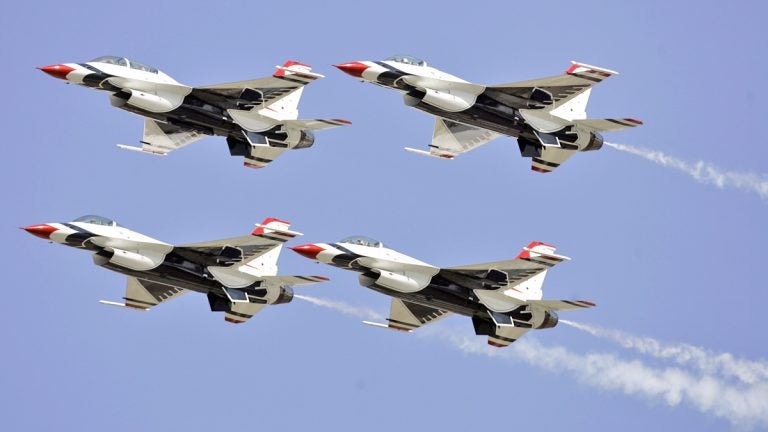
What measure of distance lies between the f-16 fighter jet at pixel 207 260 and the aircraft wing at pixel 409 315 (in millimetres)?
5140

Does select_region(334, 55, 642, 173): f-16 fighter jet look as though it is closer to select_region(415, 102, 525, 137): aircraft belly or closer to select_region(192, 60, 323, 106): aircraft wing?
select_region(415, 102, 525, 137): aircraft belly

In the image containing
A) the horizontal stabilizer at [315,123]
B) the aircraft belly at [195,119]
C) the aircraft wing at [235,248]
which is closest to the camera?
the aircraft wing at [235,248]

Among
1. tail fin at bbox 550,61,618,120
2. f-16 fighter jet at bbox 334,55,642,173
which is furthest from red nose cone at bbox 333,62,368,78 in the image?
tail fin at bbox 550,61,618,120

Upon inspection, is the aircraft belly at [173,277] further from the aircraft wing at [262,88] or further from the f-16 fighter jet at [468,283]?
the aircraft wing at [262,88]

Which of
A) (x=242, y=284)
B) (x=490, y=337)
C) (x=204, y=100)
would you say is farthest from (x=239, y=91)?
(x=490, y=337)

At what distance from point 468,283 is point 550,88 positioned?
32.2 feet

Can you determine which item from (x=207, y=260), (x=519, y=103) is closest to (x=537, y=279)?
(x=519, y=103)

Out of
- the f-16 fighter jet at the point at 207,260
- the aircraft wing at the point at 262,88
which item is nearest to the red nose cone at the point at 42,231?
the f-16 fighter jet at the point at 207,260

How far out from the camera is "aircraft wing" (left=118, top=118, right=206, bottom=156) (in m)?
114

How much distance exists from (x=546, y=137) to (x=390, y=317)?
10556mm

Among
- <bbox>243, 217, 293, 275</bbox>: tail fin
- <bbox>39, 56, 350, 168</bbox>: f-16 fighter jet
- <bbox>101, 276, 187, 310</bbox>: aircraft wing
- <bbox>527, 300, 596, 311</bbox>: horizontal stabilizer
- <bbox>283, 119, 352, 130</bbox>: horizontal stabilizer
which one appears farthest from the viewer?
<bbox>101, 276, 187, 310</bbox>: aircraft wing

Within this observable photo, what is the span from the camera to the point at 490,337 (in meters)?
106

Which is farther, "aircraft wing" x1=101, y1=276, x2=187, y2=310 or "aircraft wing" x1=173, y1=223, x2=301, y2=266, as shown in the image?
"aircraft wing" x1=101, y1=276, x2=187, y2=310

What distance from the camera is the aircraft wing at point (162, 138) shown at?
114 m
